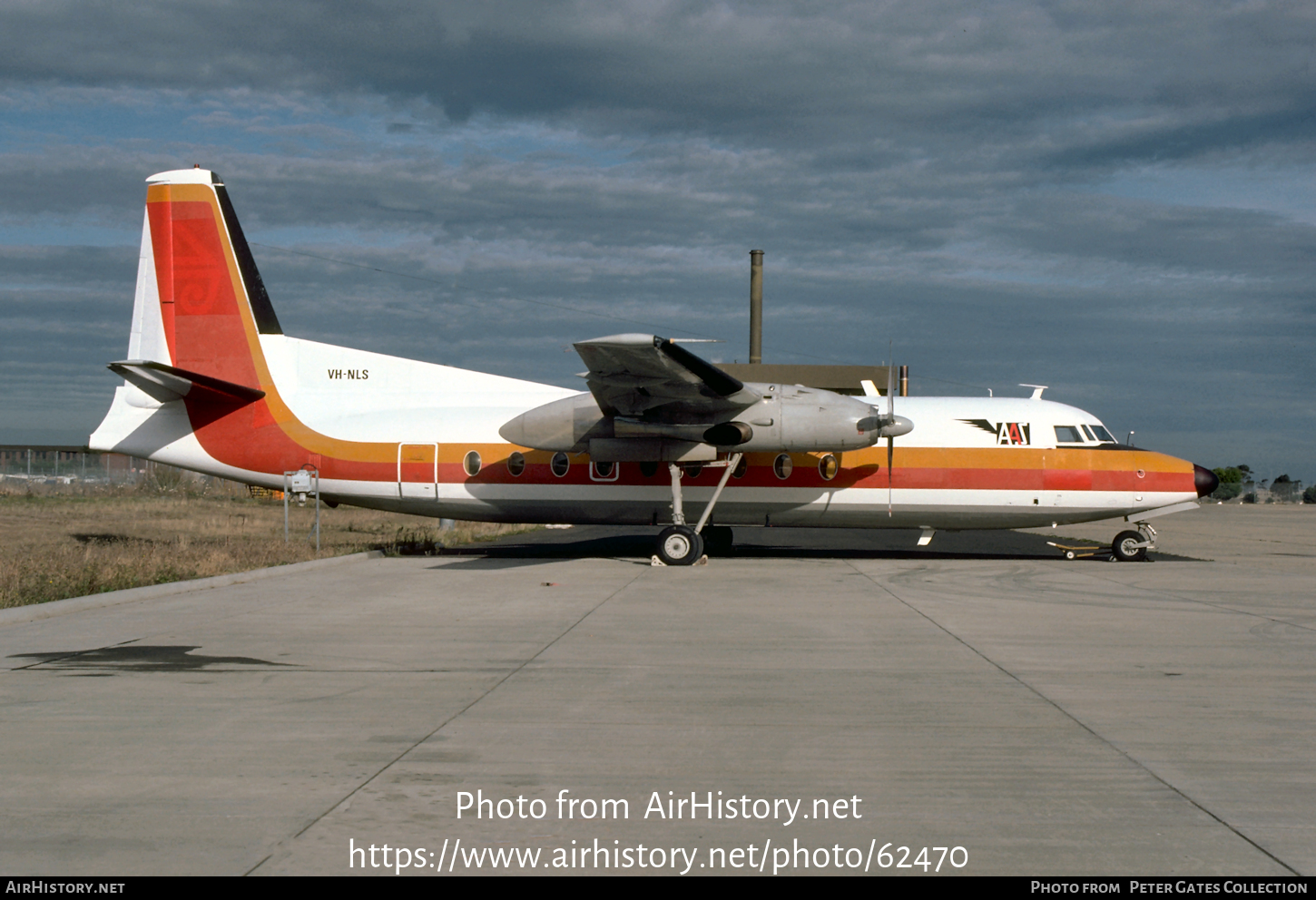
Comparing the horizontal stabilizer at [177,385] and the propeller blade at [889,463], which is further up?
the horizontal stabilizer at [177,385]

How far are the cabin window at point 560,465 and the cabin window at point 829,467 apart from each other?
5.04 meters

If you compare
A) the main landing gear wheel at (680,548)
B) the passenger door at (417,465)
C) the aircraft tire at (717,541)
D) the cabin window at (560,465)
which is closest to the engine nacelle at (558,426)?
the cabin window at (560,465)

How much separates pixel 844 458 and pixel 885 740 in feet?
47.2

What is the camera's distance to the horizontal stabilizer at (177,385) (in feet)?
60.3

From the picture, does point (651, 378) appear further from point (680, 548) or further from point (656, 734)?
point (656, 734)

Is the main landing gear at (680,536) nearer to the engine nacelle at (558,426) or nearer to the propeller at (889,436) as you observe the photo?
the engine nacelle at (558,426)

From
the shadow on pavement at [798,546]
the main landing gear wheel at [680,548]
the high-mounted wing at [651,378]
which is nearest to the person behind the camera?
the high-mounted wing at [651,378]

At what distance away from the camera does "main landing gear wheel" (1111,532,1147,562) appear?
21516mm

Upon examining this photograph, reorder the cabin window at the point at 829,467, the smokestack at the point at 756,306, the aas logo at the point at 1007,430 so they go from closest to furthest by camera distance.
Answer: the cabin window at the point at 829,467, the aas logo at the point at 1007,430, the smokestack at the point at 756,306

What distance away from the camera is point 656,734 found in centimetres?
681

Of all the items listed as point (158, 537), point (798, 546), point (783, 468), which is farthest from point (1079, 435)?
point (158, 537)

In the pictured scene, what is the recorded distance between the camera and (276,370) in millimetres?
21312

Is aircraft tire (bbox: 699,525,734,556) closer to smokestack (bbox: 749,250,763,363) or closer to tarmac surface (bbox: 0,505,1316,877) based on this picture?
tarmac surface (bbox: 0,505,1316,877)
